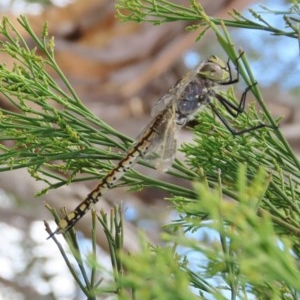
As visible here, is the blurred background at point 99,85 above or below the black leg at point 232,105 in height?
above

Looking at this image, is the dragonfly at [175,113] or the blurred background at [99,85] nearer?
the dragonfly at [175,113]

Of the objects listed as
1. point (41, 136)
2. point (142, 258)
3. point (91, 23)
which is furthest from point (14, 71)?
point (91, 23)

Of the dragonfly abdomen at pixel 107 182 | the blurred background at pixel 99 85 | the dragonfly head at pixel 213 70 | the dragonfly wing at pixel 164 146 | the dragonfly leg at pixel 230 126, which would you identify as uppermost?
the blurred background at pixel 99 85

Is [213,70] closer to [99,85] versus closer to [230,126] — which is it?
[230,126]

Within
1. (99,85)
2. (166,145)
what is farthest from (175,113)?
(99,85)

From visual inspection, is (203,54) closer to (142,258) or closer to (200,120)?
(200,120)

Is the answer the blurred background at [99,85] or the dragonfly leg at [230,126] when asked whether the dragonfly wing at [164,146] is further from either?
the blurred background at [99,85]

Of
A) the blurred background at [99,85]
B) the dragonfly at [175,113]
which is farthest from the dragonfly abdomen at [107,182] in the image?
the blurred background at [99,85]

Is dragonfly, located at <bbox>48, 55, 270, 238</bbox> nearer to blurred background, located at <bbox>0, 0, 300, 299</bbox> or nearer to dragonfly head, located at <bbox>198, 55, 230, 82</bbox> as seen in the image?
dragonfly head, located at <bbox>198, 55, 230, 82</bbox>
